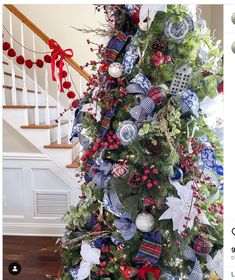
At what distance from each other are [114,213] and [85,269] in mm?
291

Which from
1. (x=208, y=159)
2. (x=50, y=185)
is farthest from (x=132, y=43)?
(x=50, y=185)

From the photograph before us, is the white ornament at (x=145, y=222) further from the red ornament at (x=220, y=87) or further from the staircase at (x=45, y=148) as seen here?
the staircase at (x=45, y=148)

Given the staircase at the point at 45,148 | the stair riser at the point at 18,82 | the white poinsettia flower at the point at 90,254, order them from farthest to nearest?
the stair riser at the point at 18,82, the staircase at the point at 45,148, the white poinsettia flower at the point at 90,254

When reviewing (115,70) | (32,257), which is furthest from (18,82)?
(115,70)

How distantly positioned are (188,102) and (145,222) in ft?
1.46

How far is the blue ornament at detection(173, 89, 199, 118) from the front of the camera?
3.74 feet

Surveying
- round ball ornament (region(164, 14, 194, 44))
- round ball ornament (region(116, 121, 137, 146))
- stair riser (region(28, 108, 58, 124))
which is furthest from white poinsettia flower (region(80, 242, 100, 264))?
stair riser (region(28, 108, 58, 124))

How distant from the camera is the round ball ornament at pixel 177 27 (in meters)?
1.15

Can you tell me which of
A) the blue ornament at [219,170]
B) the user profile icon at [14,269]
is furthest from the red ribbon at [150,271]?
the user profile icon at [14,269]

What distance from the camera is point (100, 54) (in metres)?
1.40

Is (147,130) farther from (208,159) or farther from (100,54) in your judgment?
(100,54)

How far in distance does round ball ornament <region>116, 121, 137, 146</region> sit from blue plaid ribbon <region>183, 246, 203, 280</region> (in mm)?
440

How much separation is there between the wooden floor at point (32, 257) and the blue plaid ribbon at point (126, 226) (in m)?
1.40
